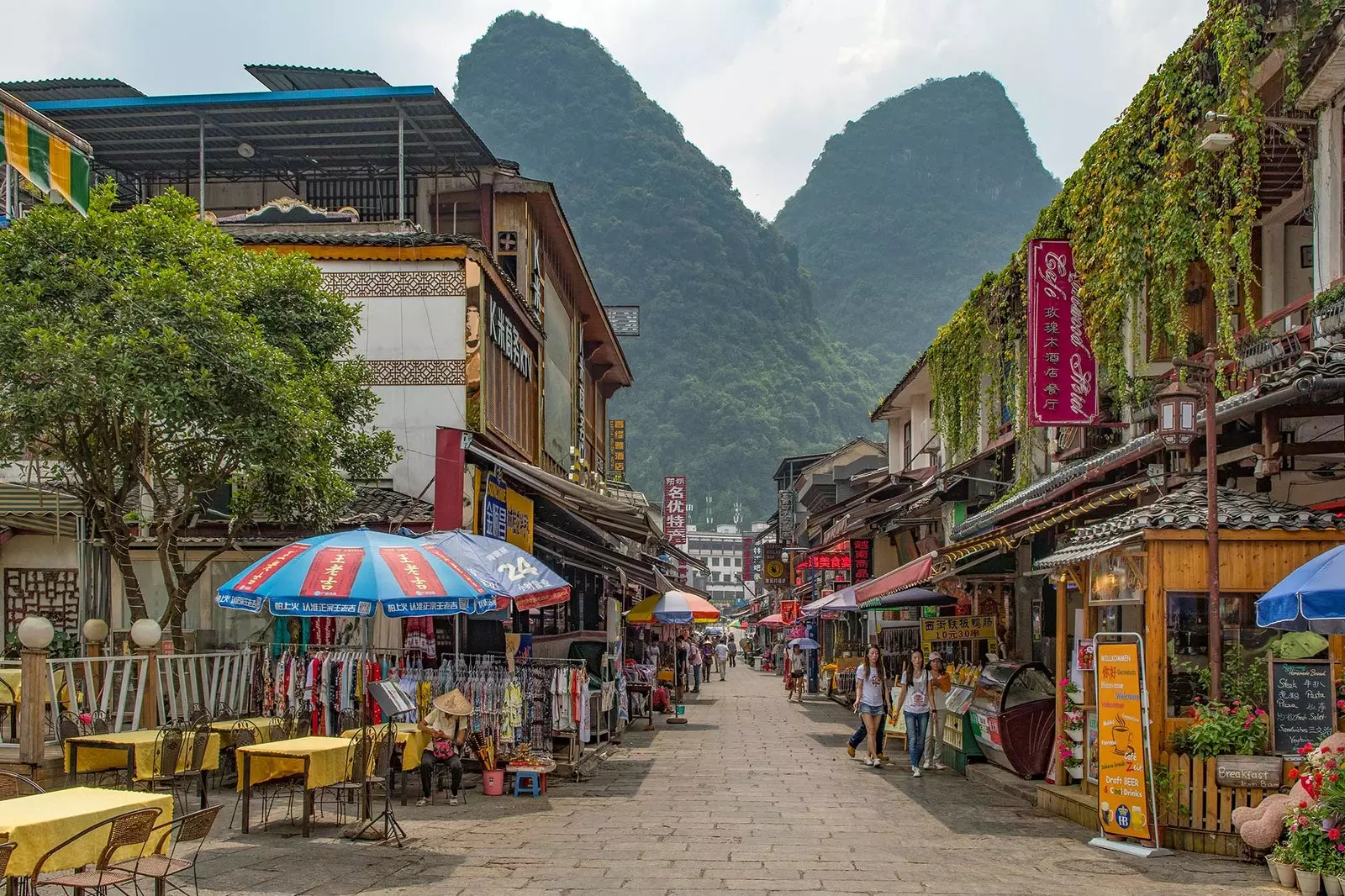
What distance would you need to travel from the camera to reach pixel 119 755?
1139cm

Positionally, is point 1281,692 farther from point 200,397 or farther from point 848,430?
point 848,430

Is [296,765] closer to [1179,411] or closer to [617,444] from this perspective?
[1179,411]

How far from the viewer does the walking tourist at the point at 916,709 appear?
16797mm

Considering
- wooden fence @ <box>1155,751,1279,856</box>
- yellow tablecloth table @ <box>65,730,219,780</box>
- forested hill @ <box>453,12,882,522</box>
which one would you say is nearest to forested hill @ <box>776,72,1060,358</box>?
forested hill @ <box>453,12,882,522</box>

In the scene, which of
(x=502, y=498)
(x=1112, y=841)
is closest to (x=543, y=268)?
(x=502, y=498)

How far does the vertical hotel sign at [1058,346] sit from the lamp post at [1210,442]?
16.4 ft

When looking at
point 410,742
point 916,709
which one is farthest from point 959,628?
point 410,742

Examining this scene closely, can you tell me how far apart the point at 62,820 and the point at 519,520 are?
10.8 meters

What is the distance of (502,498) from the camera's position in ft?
54.5

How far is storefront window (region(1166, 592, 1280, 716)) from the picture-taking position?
1102 cm

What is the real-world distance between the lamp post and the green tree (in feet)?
30.6

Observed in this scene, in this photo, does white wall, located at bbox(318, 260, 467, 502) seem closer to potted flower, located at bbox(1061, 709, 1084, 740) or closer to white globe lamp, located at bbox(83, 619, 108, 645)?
white globe lamp, located at bbox(83, 619, 108, 645)

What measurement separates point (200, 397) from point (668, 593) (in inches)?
596

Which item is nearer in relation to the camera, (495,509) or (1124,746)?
(1124,746)
